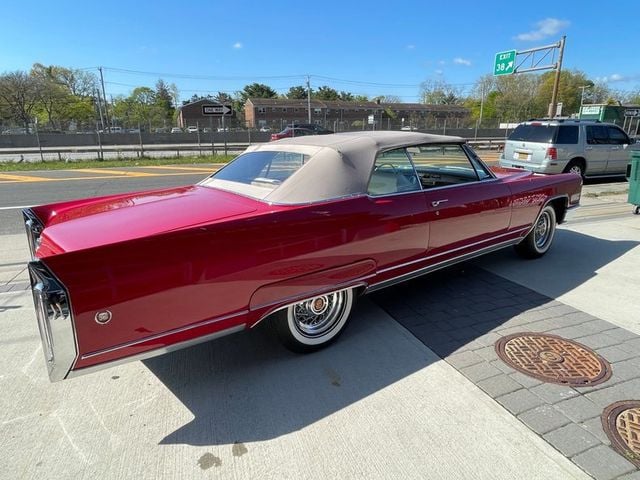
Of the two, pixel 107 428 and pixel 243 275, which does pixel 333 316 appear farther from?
pixel 107 428

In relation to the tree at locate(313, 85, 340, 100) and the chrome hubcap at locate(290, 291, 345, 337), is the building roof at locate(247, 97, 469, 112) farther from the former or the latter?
the chrome hubcap at locate(290, 291, 345, 337)

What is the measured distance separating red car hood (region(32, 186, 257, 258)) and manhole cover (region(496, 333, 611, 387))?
6.92 ft

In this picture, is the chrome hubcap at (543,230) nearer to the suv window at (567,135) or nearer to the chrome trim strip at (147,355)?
the chrome trim strip at (147,355)

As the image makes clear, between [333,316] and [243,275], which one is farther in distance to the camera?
[333,316]

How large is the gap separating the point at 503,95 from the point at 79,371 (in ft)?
243

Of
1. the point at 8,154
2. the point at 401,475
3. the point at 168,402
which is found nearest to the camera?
the point at 401,475

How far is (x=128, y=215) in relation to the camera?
260 cm

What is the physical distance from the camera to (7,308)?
379cm

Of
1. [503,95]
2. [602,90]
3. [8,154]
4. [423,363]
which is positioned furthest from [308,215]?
[602,90]

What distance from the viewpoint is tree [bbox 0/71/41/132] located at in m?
50.2

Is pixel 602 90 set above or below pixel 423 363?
above

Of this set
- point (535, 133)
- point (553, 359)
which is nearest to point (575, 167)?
point (535, 133)

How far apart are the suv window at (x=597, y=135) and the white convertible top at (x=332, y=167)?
10.00 meters

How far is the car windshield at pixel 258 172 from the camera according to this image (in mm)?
3088
